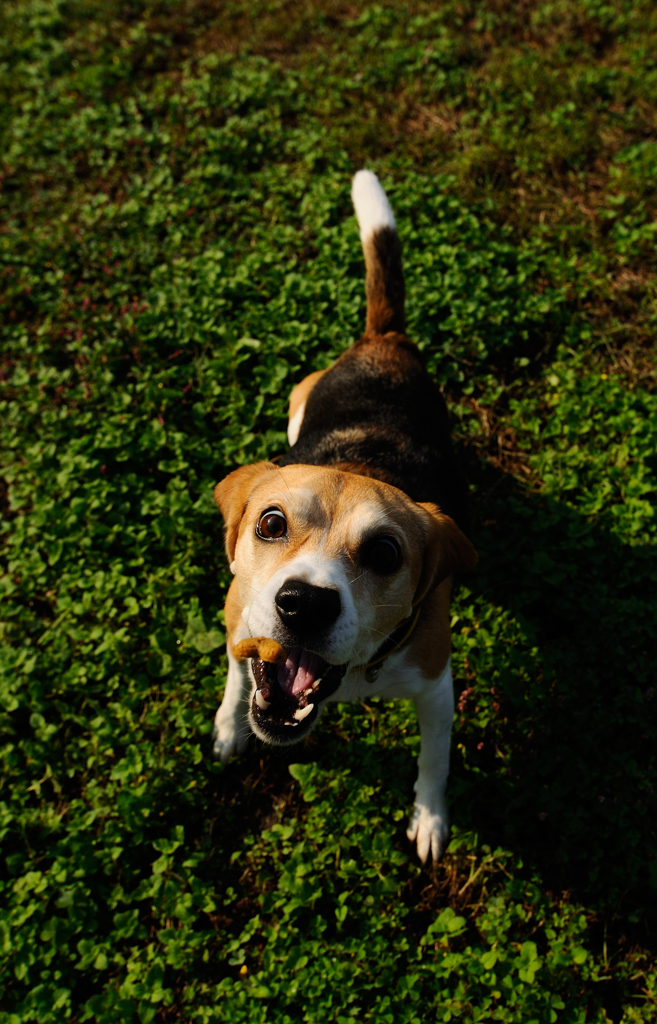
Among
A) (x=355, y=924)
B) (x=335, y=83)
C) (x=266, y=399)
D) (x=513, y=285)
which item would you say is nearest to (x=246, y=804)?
(x=355, y=924)

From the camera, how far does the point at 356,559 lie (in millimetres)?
2791

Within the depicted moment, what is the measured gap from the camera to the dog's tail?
14.4 ft

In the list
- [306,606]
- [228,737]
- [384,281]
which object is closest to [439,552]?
[306,606]

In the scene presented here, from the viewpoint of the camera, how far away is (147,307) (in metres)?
5.72

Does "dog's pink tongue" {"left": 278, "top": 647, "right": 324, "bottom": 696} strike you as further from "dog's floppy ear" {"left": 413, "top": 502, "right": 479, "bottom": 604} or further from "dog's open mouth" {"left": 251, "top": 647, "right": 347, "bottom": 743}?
"dog's floppy ear" {"left": 413, "top": 502, "right": 479, "bottom": 604}

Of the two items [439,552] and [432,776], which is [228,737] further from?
[439,552]

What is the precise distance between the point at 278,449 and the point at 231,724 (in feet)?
6.55

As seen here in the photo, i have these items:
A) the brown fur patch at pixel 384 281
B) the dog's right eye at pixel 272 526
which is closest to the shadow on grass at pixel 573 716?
the brown fur patch at pixel 384 281

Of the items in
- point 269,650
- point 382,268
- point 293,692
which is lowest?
point 293,692

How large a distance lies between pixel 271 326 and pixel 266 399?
67cm

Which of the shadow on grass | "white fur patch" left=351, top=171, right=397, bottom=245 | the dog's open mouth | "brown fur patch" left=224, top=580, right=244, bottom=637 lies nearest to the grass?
the shadow on grass

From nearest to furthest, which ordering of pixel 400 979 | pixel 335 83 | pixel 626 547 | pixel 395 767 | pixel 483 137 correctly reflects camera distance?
1. pixel 400 979
2. pixel 395 767
3. pixel 626 547
4. pixel 483 137
5. pixel 335 83

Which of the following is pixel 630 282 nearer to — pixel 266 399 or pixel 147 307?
pixel 266 399

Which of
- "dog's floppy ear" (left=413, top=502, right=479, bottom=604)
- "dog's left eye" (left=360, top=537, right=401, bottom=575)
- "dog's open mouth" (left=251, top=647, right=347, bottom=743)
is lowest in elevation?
"dog's open mouth" (left=251, top=647, right=347, bottom=743)
